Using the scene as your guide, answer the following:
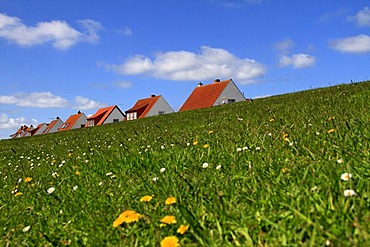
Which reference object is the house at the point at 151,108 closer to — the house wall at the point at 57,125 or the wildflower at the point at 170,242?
the house wall at the point at 57,125

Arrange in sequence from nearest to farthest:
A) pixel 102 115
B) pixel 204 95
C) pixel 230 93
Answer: pixel 204 95 → pixel 230 93 → pixel 102 115

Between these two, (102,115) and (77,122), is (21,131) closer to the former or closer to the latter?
(77,122)

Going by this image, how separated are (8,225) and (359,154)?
11.5 feet

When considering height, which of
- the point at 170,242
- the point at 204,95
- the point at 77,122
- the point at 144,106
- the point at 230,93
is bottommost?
the point at 170,242

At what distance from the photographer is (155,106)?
70.6 meters

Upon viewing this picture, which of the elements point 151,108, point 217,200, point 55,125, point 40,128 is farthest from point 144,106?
point 217,200

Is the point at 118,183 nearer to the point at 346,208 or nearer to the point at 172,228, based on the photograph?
the point at 172,228

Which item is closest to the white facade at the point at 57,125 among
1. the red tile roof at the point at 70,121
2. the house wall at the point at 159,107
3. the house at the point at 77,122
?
the red tile roof at the point at 70,121

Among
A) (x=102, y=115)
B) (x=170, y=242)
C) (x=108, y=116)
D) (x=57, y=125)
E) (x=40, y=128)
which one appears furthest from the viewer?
(x=40, y=128)

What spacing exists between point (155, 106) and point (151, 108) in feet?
2.76

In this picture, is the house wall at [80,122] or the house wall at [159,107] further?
the house wall at [80,122]

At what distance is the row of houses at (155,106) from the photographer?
184 ft

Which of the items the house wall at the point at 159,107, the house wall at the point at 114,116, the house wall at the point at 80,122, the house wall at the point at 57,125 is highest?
the house wall at the point at 57,125

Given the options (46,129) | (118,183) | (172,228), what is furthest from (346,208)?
(46,129)
